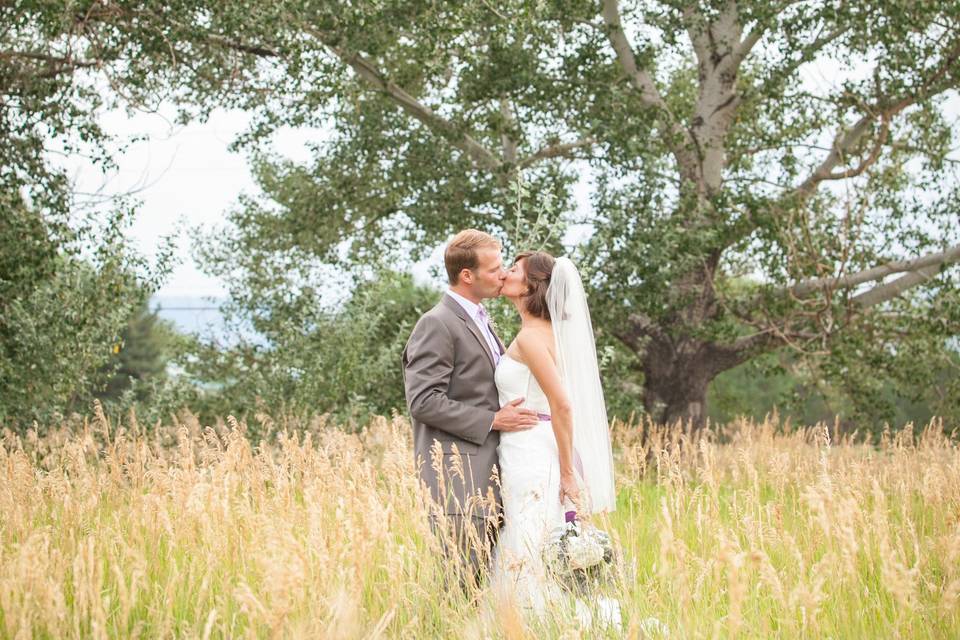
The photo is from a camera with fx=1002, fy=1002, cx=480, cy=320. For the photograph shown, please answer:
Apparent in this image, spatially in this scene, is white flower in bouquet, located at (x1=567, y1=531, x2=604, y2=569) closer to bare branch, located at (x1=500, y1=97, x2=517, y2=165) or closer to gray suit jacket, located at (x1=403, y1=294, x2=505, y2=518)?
gray suit jacket, located at (x1=403, y1=294, x2=505, y2=518)

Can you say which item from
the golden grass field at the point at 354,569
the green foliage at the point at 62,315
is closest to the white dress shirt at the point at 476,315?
the golden grass field at the point at 354,569

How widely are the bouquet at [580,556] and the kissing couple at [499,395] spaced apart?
0.13 metres

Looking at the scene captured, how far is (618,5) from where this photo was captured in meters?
13.3

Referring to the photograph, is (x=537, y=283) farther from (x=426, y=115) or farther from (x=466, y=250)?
(x=426, y=115)

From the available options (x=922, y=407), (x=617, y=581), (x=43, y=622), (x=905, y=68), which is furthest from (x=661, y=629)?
(x=922, y=407)

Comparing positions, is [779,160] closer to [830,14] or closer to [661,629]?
[830,14]

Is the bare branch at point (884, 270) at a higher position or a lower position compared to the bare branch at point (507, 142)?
lower

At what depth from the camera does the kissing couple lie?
443 cm

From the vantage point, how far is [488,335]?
475 cm

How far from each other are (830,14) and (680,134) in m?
2.07

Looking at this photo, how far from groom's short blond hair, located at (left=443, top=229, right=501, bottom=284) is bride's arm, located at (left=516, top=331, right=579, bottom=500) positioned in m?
0.42

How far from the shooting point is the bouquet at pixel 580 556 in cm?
403

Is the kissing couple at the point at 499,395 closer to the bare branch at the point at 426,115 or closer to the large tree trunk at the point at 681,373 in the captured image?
the bare branch at the point at 426,115

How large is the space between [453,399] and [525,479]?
1.59 feet
